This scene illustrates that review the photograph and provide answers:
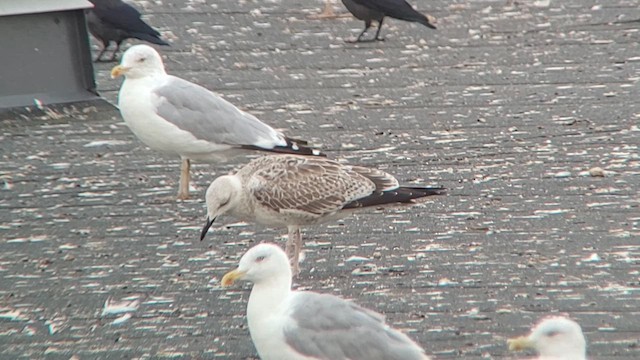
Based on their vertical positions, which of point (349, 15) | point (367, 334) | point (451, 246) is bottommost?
point (349, 15)

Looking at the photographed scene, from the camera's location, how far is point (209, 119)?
758cm

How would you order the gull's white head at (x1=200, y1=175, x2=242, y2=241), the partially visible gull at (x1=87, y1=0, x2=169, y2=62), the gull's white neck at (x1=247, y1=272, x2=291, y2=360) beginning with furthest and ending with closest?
the partially visible gull at (x1=87, y1=0, x2=169, y2=62) < the gull's white head at (x1=200, y1=175, x2=242, y2=241) < the gull's white neck at (x1=247, y1=272, x2=291, y2=360)

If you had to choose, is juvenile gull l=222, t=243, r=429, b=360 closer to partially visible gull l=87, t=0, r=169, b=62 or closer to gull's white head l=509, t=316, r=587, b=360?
gull's white head l=509, t=316, r=587, b=360

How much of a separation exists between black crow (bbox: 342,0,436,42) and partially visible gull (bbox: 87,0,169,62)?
1.67 metres

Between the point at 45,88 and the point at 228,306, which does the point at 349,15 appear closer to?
the point at 45,88

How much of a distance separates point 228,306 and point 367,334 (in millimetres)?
1400

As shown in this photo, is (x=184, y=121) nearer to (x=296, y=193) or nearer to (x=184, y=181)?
(x=184, y=181)

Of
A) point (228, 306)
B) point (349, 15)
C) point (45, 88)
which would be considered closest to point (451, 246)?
point (228, 306)

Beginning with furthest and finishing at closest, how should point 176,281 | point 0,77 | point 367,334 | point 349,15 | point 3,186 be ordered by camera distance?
point 349,15
point 0,77
point 3,186
point 176,281
point 367,334

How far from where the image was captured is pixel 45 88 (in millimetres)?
9078

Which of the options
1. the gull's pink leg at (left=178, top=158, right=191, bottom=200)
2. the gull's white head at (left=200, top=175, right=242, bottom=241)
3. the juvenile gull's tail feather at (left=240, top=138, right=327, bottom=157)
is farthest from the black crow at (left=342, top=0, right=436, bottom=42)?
the gull's white head at (left=200, top=175, right=242, bottom=241)

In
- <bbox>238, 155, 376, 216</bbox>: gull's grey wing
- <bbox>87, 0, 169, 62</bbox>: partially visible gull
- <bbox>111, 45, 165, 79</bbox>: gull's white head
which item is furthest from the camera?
<bbox>87, 0, 169, 62</bbox>: partially visible gull

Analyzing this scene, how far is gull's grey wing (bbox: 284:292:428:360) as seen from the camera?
4.50m

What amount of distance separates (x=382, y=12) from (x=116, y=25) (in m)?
2.17
